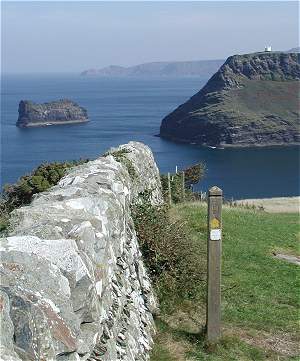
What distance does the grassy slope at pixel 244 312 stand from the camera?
704 cm

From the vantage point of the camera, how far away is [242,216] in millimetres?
16328

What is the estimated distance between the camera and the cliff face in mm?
139125

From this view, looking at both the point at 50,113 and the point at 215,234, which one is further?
the point at 50,113

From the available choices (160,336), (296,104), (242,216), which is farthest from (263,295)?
(296,104)

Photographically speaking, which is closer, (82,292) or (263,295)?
(82,292)

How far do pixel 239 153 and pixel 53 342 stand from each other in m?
123

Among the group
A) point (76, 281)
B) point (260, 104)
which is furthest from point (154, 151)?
point (76, 281)

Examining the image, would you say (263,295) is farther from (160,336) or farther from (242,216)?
(242,216)

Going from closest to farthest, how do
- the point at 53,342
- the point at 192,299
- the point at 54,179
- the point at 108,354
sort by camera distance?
the point at 53,342, the point at 108,354, the point at 192,299, the point at 54,179

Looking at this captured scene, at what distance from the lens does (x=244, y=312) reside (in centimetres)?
837

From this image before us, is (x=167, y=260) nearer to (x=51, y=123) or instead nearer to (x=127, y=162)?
(x=127, y=162)

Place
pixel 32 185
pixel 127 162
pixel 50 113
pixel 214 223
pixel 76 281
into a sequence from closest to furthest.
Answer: pixel 76 281
pixel 214 223
pixel 127 162
pixel 32 185
pixel 50 113

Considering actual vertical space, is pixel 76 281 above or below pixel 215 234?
above

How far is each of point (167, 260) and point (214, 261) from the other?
1579 millimetres
